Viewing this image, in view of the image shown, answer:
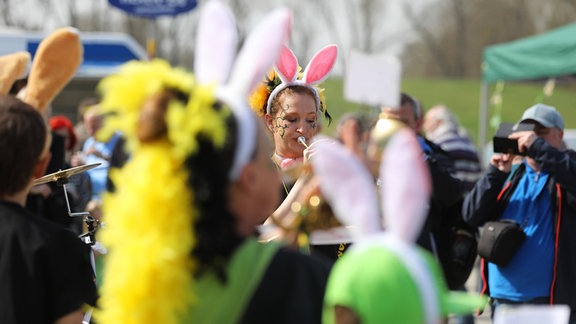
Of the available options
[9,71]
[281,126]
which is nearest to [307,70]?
[281,126]

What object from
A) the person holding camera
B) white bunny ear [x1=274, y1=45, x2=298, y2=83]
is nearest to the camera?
the person holding camera

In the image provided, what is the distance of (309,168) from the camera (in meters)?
2.43

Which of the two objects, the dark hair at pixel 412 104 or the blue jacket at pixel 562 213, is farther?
the dark hair at pixel 412 104

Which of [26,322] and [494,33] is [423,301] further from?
[494,33]

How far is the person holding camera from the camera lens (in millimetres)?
5410

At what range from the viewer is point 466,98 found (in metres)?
30.5

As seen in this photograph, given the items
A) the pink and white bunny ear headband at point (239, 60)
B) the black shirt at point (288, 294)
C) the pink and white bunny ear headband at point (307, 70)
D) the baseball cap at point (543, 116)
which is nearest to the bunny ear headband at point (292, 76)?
the pink and white bunny ear headband at point (307, 70)

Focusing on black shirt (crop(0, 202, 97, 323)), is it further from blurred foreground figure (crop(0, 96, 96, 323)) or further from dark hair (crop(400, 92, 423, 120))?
dark hair (crop(400, 92, 423, 120))

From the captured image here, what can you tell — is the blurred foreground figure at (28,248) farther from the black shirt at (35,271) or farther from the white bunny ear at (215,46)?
the white bunny ear at (215,46)

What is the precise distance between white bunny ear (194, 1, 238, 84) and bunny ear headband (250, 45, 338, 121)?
1.91m

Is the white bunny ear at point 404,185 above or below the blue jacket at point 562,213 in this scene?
above

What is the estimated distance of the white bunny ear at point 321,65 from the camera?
417cm

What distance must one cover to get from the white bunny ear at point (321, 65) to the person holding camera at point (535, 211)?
167 centimetres

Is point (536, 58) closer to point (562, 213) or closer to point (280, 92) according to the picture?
point (562, 213)
